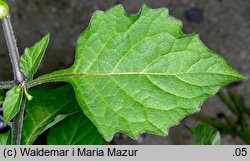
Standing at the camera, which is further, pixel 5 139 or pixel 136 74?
pixel 5 139

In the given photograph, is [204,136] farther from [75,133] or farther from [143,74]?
[143,74]

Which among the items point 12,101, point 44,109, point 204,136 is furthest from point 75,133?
point 12,101

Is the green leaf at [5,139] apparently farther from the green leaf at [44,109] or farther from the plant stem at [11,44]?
the plant stem at [11,44]

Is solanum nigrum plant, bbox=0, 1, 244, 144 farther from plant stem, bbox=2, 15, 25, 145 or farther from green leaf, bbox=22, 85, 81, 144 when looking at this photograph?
green leaf, bbox=22, 85, 81, 144

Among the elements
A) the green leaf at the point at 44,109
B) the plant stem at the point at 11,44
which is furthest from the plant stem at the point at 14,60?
the green leaf at the point at 44,109

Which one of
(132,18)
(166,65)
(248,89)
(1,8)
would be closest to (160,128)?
(166,65)

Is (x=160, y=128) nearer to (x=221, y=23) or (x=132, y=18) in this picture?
(x=132, y=18)
